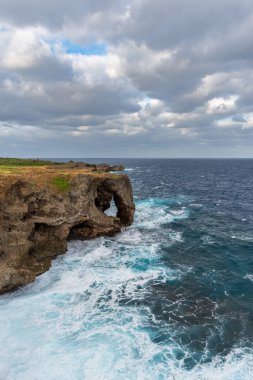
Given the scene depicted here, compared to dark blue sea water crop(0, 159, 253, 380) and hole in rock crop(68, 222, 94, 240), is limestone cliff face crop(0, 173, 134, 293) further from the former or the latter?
dark blue sea water crop(0, 159, 253, 380)

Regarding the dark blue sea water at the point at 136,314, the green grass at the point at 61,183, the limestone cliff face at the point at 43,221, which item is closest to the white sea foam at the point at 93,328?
the dark blue sea water at the point at 136,314

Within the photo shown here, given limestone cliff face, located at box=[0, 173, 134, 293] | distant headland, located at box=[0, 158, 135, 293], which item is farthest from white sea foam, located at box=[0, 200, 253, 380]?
distant headland, located at box=[0, 158, 135, 293]

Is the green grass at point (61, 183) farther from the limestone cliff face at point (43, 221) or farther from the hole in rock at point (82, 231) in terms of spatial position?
the hole in rock at point (82, 231)

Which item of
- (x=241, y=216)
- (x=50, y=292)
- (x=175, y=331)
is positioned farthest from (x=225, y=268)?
(x=241, y=216)

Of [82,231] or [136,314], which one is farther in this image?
[82,231]

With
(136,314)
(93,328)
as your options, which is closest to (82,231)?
(136,314)

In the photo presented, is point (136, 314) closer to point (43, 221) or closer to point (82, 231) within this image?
point (43, 221)

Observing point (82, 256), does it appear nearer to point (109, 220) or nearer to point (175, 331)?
point (109, 220)
